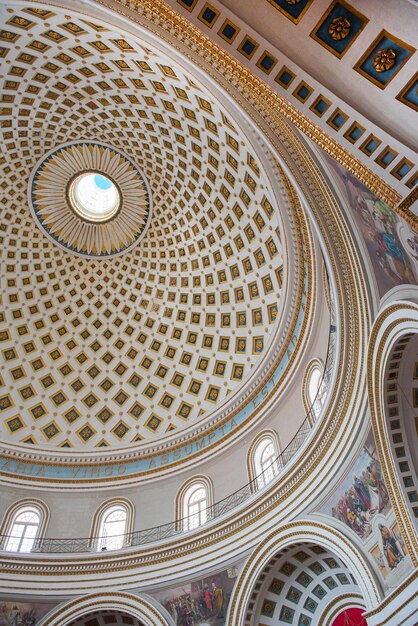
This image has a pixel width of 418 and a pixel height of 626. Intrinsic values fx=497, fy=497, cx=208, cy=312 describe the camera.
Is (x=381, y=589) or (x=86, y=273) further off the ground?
(x=381, y=589)

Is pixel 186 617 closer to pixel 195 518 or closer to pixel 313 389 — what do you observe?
pixel 195 518

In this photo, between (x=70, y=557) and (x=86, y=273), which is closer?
(x=70, y=557)

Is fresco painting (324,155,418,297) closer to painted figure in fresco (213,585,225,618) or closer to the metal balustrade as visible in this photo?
the metal balustrade

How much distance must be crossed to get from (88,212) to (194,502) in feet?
53.0

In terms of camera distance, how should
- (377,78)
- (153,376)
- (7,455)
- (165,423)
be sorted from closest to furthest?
(377,78) < (7,455) < (165,423) < (153,376)

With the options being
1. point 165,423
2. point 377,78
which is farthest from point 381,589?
point 165,423

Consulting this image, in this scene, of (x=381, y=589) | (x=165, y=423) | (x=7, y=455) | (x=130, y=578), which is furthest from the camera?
(x=165, y=423)

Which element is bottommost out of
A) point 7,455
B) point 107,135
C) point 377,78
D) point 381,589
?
point 7,455

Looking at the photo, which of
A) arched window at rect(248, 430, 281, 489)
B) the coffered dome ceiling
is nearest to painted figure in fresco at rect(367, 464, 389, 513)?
arched window at rect(248, 430, 281, 489)

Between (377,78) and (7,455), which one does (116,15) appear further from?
(7,455)

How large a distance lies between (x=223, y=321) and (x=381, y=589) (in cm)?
1441

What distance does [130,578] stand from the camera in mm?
17625

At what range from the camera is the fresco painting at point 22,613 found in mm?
16906

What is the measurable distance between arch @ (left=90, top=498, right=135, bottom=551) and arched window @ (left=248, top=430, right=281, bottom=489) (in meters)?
5.68
